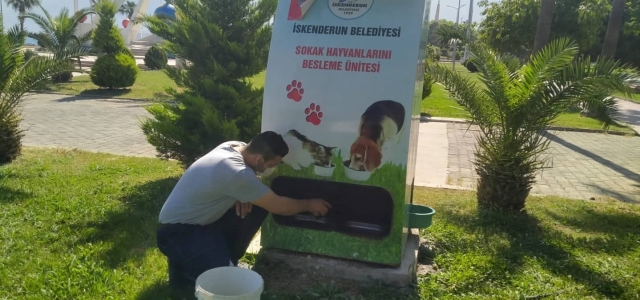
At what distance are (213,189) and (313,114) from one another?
94cm

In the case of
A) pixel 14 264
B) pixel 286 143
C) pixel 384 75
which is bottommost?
pixel 14 264

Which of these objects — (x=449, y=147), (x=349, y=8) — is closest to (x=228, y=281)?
(x=349, y=8)

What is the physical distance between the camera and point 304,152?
157 inches

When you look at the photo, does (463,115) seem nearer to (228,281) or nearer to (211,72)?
(211,72)

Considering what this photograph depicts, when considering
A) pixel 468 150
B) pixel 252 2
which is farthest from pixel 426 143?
pixel 252 2

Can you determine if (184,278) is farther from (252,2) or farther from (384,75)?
(252,2)

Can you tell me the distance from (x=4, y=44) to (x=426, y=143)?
760cm

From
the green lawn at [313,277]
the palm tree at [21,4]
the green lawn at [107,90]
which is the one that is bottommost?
the green lawn at [313,277]

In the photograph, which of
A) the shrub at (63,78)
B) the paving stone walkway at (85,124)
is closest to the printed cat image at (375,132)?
the paving stone walkway at (85,124)

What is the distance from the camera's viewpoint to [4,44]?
7602mm

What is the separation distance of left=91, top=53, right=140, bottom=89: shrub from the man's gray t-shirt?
15.5 m

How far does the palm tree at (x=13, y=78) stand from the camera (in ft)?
24.9

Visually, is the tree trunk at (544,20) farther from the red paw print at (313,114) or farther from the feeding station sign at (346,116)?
the red paw print at (313,114)

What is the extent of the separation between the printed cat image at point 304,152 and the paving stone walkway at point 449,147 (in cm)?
407
